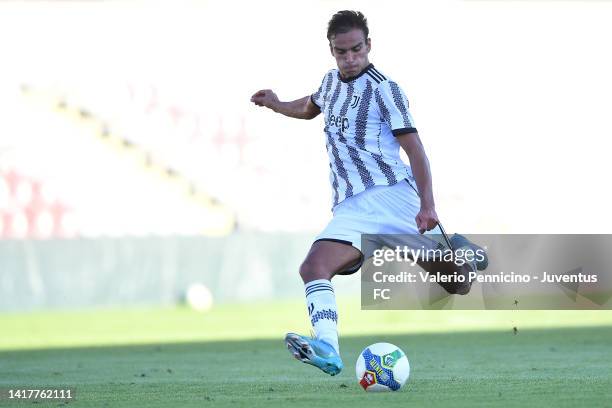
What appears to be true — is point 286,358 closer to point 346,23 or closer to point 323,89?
point 323,89

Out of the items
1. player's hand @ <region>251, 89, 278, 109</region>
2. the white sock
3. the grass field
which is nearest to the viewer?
the grass field

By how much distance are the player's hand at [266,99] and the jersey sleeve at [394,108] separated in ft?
3.79

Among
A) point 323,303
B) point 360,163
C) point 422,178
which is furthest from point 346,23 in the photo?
point 323,303

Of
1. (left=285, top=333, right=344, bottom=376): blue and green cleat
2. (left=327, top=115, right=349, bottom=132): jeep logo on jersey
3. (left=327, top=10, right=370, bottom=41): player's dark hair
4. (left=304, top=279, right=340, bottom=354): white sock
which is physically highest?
(left=327, top=10, right=370, bottom=41): player's dark hair

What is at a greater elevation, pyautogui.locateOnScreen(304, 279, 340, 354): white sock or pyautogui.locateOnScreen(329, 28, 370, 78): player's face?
pyautogui.locateOnScreen(329, 28, 370, 78): player's face

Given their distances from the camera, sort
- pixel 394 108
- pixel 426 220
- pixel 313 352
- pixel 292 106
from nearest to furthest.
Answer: pixel 313 352, pixel 426 220, pixel 394 108, pixel 292 106

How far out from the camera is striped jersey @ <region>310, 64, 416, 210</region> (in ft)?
21.5

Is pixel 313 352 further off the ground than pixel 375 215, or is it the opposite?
pixel 375 215

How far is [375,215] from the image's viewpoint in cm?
658

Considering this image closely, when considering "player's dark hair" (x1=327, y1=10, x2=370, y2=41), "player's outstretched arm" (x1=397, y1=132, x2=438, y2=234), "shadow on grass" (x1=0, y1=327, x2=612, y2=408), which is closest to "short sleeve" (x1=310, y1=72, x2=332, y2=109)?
"player's dark hair" (x1=327, y1=10, x2=370, y2=41)

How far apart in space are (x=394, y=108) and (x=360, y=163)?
0.37 metres

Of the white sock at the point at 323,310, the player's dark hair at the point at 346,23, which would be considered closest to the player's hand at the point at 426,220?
the white sock at the point at 323,310

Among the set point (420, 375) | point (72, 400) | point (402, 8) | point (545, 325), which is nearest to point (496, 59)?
point (402, 8)

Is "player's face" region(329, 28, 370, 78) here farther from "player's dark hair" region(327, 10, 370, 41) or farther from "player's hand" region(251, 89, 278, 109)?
"player's hand" region(251, 89, 278, 109)
